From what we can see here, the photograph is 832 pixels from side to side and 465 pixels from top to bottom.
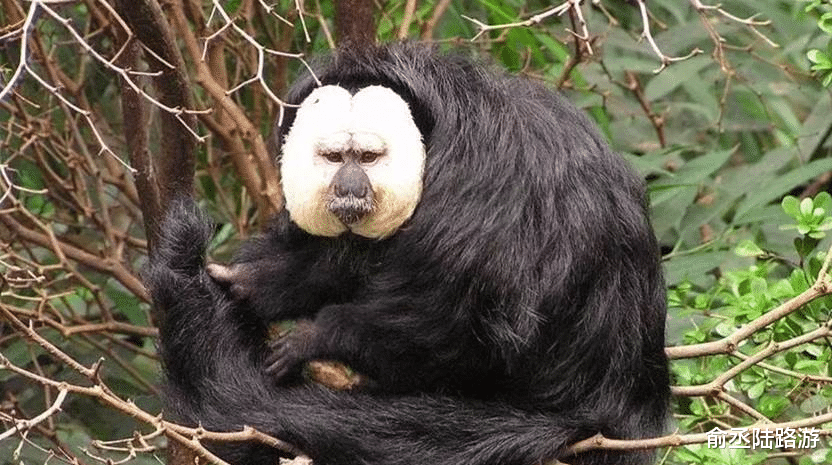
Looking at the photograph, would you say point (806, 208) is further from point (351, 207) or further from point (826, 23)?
point (351, 207)

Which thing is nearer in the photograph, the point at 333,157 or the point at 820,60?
the point at 333,157

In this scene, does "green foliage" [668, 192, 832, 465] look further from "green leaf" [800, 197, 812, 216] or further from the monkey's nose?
the monkey's nose

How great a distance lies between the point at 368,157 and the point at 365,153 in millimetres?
11

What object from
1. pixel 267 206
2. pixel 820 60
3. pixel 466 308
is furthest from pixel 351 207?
pixel 820 60

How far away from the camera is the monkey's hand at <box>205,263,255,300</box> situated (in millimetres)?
3182

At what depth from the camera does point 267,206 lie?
3.85m

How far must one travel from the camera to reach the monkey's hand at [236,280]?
10.4 feet

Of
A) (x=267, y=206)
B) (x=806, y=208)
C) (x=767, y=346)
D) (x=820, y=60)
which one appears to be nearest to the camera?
(x=767, y=346)

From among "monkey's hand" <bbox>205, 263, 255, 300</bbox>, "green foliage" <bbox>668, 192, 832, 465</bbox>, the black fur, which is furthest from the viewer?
"monkey's hand" <bbox>205, 263, 255, 300</bbox>

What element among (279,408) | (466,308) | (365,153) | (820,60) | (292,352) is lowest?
(279,408)

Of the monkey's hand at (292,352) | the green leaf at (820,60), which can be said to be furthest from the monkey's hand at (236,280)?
the green leaf at (820,60)

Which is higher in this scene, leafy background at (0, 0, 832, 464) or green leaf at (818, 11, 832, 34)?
green leaf at (818, 11, 832, 34)

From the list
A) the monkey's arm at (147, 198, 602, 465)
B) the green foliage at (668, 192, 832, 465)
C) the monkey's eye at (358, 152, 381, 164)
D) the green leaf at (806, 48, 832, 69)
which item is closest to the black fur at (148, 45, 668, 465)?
the monkey's arm at (147, 198, 602, 465)

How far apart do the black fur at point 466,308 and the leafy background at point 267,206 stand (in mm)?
212
